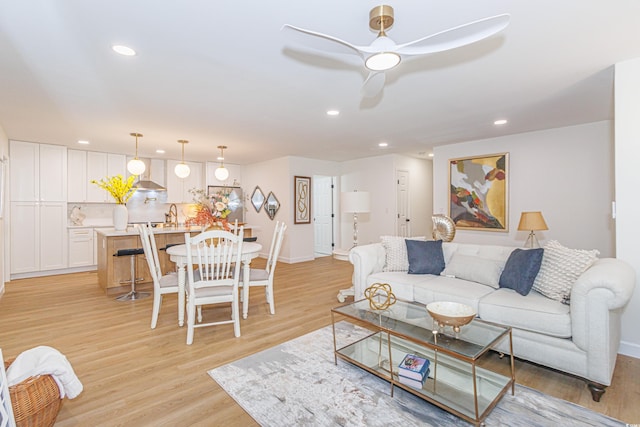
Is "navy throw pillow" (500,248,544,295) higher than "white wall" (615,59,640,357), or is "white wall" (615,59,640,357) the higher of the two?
"white wall" (615,59,640,357)

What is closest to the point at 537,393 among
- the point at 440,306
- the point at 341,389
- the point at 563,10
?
the point at 440,306

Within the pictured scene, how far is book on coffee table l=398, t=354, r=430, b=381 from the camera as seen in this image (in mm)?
1849

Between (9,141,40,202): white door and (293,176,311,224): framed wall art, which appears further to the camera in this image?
(293,176,311,224): framed wall art

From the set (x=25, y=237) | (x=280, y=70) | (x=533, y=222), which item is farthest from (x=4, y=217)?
(x=533, y=222)

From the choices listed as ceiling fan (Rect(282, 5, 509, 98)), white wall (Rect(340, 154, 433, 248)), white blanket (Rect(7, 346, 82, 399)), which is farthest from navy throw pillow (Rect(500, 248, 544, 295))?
white wall (Rect(340, 154, 433, 248))

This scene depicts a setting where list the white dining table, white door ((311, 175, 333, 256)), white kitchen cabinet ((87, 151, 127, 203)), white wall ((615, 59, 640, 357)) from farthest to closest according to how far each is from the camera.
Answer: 1. white door ((311, 175, 333, 256))
2. white kitchen cabinet ((87, 151, 127, 203))
3. the white dining table
4. white wall ((615, 59, 640, 357))

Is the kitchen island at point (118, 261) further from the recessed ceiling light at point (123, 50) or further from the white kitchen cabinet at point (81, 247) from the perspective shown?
the recessed ceiling light at point (123, 50)

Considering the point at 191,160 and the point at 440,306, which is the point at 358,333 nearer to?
the point at 440,306

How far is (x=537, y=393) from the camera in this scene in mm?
1956

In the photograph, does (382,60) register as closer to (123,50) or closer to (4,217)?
(123,50)

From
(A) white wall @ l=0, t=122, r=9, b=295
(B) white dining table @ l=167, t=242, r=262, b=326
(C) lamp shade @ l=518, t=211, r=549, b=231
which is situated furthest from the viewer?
(A) white wall @ l=0, t=122, r=9, b=295

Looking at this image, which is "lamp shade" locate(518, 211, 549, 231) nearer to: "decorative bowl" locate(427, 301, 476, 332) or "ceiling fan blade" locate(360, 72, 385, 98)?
"decorative bowl" locate(427, 301, 476, 332)

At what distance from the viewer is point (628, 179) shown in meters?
2.45

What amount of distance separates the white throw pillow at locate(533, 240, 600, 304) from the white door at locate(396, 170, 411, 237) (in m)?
4.20
